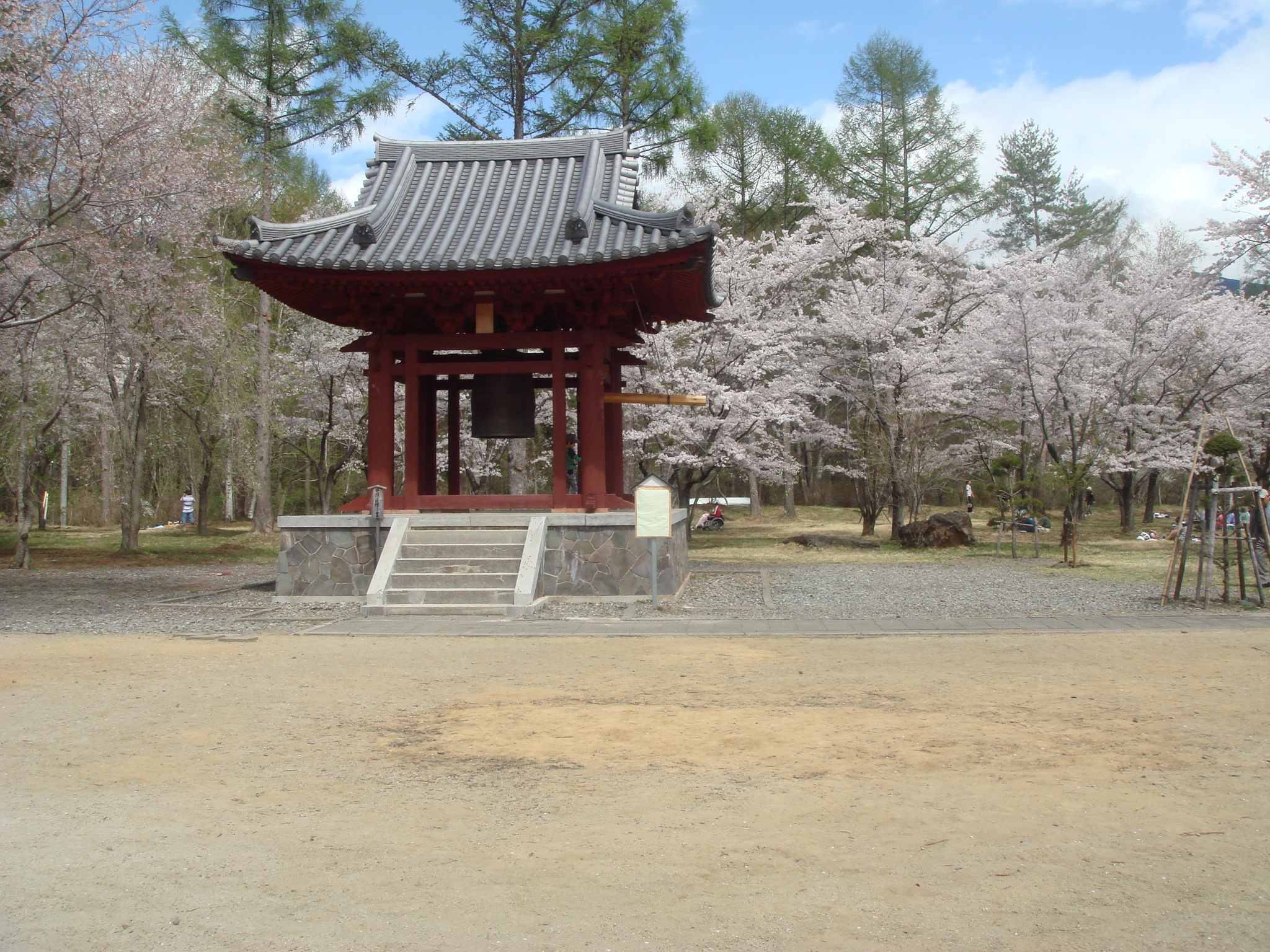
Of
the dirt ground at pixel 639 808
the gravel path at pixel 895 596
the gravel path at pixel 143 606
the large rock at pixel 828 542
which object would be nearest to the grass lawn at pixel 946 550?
the large rock at pixel 828 542

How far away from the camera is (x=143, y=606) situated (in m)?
10.5

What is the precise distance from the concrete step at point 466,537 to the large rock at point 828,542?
32.1ft

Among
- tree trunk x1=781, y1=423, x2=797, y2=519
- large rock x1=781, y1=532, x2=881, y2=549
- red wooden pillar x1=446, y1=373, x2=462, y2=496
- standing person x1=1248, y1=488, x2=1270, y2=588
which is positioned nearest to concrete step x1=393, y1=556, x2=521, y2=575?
red wooden pillar x1=446, y1=373, x2=462, y2=496

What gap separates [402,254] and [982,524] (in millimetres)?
20635

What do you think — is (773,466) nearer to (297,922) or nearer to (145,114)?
(145,114)

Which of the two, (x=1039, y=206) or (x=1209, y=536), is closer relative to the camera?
(x=1209, y=536)

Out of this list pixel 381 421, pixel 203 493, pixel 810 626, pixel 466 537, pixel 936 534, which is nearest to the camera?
pixel 810 626

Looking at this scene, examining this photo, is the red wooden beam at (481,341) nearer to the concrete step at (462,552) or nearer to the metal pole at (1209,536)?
the concrete step at (462,552)

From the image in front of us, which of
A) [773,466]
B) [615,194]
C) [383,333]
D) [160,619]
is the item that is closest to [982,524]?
[773,466]

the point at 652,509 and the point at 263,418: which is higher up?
the point at 263,418

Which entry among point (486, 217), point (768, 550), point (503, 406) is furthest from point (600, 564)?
point (768, 550)

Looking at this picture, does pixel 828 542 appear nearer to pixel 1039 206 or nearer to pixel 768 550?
pixel 768 550

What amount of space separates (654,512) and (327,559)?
4062 mm

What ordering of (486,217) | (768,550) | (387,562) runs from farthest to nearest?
(768,550)
(486,217)
(387,562)
